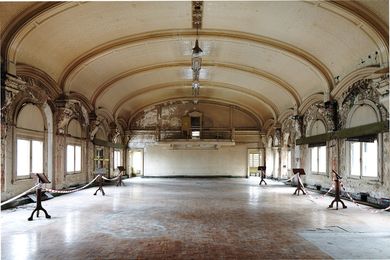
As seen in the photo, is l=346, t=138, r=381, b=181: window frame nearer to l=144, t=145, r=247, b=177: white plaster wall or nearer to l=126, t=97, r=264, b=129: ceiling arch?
l=126, t=97, r=264, b=129: ceiling arch

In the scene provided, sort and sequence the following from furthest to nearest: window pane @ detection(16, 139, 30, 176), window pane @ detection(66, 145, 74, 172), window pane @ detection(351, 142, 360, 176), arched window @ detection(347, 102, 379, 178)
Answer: window pane @ detection(66, 145, 74, 172) < window pane @ detection(351, 142, 360, 176) < arched window @ detection(347, 102, 379, 178) < window pane @ detection(16, 139, 30, 176)

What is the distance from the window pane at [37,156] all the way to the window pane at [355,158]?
1124 centimetres

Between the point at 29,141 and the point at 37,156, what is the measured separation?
3.06 feet

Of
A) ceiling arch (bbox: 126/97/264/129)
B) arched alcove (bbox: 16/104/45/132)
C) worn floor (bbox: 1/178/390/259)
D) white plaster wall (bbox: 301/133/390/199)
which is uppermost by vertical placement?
ceiling arch (bbox: 126/97/264/129)

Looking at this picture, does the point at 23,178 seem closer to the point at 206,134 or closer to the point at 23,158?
the point at 23,158

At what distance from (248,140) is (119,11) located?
1728 centimetres

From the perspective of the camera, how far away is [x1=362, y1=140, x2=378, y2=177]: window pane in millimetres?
11030

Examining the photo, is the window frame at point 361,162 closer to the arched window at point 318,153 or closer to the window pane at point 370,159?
the window pane at point 370,159

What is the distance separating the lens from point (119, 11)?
9.72 m

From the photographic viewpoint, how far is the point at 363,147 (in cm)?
1171

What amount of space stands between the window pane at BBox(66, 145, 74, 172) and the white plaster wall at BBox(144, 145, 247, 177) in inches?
411

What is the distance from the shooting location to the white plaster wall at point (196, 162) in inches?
1000

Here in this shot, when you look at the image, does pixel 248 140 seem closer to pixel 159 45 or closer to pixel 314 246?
pixel 159 45

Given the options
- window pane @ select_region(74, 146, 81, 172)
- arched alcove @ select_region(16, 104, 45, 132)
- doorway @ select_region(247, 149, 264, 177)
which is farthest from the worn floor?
doorway @ select_region(247, 149, 264, 177)
